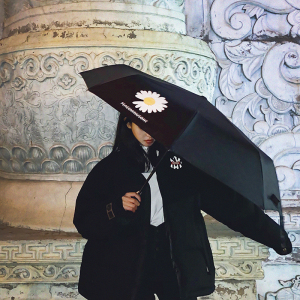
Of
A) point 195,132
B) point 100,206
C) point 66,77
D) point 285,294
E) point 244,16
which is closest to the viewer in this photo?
point 195,132

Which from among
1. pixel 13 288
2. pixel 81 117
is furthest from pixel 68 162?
pixel 13 288

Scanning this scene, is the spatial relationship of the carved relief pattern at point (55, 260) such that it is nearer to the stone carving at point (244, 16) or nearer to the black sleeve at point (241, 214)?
the black sleeve at point (241, 214)

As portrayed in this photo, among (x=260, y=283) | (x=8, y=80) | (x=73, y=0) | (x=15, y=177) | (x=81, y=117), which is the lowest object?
(x=260, y=283)

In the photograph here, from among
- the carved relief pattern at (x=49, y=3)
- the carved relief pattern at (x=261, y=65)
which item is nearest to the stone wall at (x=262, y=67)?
the carved relief pattern at (x=261, y=65)

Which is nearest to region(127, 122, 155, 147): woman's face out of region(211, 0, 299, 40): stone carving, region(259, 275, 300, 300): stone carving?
region(259, 275, 300, 300): stone carving

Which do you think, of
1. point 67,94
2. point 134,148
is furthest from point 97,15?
point 134,148

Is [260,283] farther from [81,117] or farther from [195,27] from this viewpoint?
[195,27]

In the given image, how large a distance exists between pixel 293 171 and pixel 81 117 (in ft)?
4.79

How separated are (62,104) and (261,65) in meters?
1.38

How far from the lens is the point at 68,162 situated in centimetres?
235

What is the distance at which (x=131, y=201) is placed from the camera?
53.2 inches

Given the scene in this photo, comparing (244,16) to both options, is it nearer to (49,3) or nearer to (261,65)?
(261,65)

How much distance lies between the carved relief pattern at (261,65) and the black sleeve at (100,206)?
159 centimetres

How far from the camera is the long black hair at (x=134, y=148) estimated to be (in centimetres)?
153
